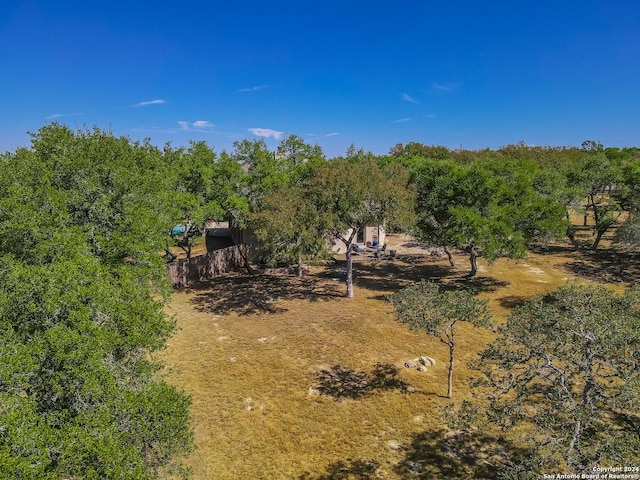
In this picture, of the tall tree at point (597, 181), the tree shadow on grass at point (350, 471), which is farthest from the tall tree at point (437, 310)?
the tall tree at point (597, 181)

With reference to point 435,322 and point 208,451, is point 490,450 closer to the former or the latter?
point 435,322

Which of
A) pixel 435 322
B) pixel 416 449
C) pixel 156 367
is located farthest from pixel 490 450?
pixel 156 367

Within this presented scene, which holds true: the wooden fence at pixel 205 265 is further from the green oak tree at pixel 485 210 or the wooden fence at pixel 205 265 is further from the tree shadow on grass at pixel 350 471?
the tree shadow on grass at pixel 350 471

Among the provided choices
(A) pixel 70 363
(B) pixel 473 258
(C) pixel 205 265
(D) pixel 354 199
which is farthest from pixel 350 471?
(C) pixel 205 265

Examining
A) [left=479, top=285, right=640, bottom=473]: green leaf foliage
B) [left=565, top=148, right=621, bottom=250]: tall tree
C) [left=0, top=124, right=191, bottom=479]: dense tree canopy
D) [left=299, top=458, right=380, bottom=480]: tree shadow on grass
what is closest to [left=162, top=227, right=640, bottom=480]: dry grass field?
[left=299, top=458, right=380, bottom=480]: tree shadow on grass

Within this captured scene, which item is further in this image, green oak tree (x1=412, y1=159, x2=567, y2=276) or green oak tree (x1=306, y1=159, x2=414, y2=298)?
green oak tree (x1=412, y1=159, x2=567, y2=276)

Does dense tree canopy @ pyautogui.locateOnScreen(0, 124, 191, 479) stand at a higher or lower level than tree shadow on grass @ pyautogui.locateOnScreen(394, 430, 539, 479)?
higher

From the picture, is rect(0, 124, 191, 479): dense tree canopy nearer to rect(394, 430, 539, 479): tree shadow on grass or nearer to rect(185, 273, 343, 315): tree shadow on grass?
rect(394, 430, 539, 479): tree shadow on grass
